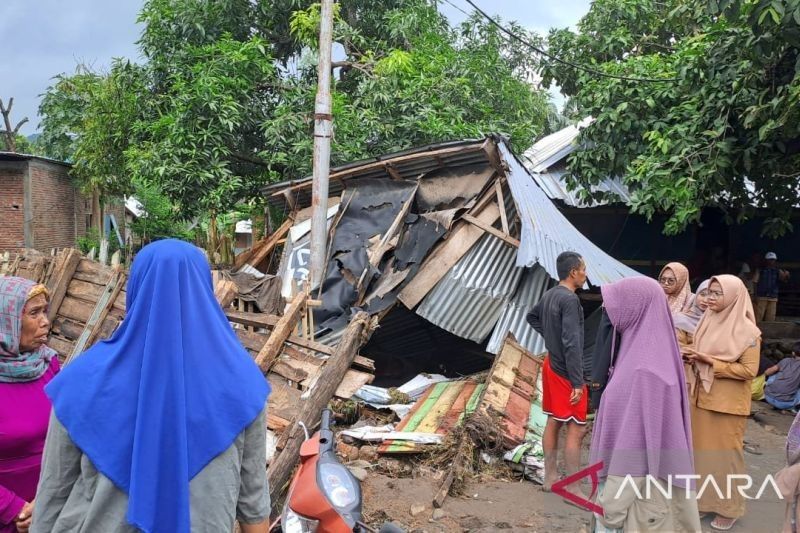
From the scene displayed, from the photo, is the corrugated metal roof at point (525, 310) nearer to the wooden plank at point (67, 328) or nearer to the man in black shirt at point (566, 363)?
the man in black shirt at point (566, 363)

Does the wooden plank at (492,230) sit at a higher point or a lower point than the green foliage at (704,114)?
lower

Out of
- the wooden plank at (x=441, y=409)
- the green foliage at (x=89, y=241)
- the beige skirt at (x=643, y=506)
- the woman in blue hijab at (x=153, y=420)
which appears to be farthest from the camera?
the green foliage at (x=89, y=241)

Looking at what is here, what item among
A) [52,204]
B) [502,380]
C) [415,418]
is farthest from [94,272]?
[52,204]

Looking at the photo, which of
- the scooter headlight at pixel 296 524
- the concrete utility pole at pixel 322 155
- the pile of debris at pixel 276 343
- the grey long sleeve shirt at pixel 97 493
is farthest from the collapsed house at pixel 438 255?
the grey long sleeve shirt at pixel 97 493

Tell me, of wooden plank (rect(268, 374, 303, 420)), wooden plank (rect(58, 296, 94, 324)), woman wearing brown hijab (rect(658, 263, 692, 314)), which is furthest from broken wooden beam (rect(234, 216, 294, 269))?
woman wearing brown hijab (rect(658, 263, 692, 314))

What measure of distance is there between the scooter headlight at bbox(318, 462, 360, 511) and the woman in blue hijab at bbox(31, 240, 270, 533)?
2.71ft

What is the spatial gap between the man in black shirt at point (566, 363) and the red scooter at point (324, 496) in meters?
2.48

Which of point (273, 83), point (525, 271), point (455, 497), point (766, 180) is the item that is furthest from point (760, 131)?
point (273, 83)

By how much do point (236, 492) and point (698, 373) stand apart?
3.59 metres

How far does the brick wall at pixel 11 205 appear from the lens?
1847cm

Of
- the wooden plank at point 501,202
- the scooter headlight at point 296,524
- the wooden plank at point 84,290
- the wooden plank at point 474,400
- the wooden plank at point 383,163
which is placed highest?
the wooden plank at point 383,163

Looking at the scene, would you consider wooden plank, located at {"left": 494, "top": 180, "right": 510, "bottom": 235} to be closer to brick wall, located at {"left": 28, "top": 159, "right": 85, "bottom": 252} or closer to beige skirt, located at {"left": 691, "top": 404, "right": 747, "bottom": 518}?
beige skirt, located at {"left": 691, "top": 404, "right": 747, "bottom": 518}

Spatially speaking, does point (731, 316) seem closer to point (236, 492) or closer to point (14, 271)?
point (236, 492)

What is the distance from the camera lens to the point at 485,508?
4.79m
